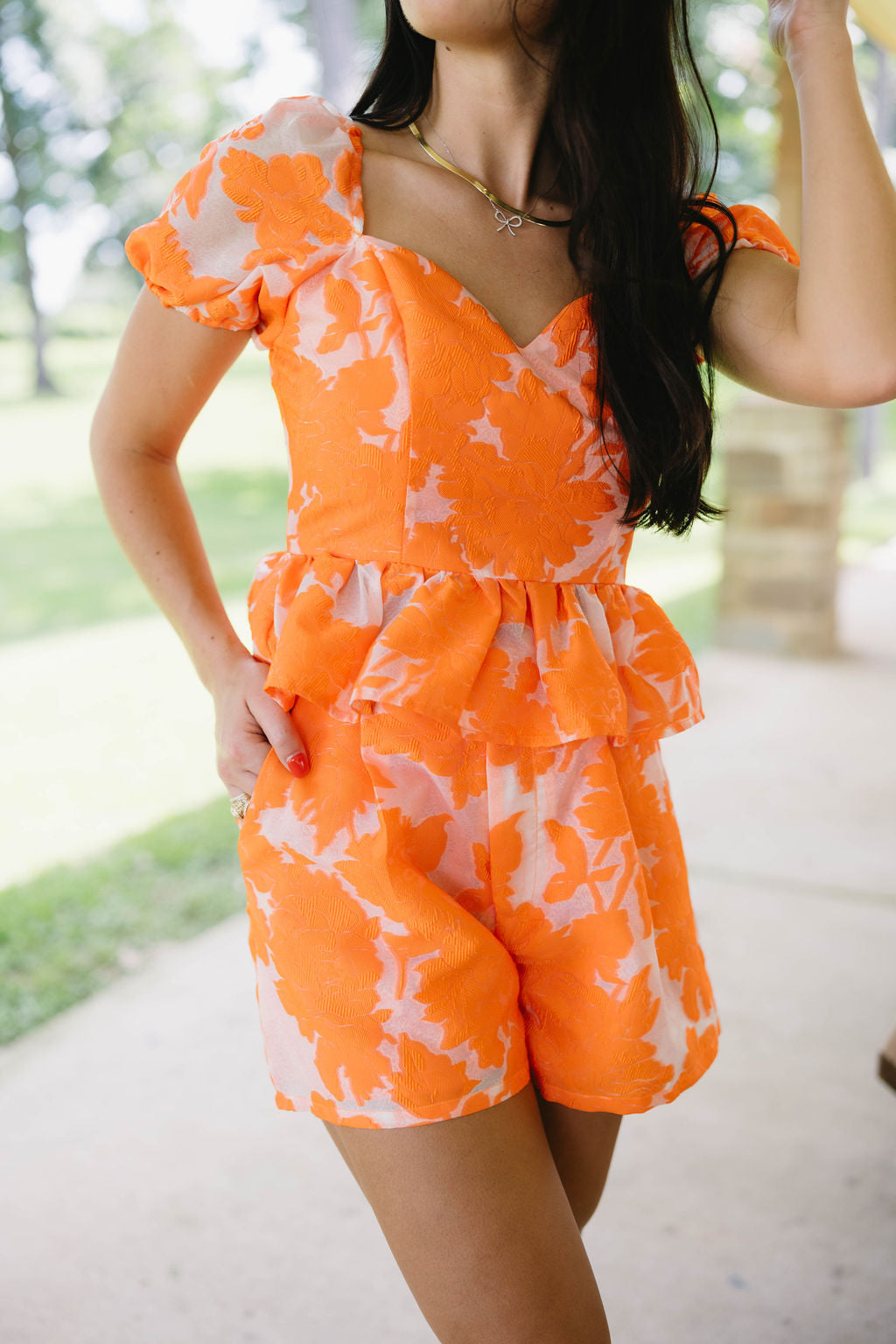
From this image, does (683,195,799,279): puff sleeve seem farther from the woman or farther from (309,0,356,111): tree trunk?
(309,0,356,111): tree trunk

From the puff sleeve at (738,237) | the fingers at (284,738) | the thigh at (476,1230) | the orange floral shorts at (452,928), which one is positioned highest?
the puff sleeve at (738,237)

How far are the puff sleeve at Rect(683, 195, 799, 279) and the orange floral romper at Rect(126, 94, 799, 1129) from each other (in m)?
0.20

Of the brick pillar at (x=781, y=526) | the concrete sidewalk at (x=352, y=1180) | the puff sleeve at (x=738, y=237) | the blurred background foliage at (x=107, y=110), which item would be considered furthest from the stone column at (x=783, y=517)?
the puff sleeve at (x=738, y=237)

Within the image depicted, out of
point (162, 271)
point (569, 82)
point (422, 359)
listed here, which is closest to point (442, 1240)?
point (422, 359)

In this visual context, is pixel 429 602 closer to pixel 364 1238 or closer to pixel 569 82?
pixel 569 82

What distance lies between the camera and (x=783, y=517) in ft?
18.0

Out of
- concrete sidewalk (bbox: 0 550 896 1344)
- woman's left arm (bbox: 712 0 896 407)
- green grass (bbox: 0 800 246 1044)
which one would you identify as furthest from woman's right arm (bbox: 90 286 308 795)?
green grass (bbox: 0 800 246 1044)

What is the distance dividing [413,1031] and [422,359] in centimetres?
59

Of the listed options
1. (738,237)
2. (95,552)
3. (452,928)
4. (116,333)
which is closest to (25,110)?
(116,333)

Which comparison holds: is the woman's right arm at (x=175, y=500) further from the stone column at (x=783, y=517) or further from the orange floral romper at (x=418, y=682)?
the stone column at (x=783, y=517)

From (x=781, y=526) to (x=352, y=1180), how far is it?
4071 millimetres

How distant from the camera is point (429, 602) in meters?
A: 1.08

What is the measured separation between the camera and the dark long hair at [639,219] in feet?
3.76

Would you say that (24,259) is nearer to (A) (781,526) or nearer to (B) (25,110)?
(B) (25,110)
